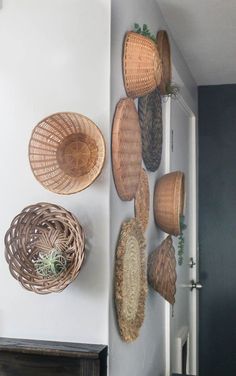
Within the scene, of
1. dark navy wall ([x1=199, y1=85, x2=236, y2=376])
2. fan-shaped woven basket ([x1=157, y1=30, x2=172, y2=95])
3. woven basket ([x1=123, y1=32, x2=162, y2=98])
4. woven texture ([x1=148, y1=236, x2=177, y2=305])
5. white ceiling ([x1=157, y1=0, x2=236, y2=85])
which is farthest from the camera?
dark navy wall ([x1=199, y1=85, x2=236, y2=376])

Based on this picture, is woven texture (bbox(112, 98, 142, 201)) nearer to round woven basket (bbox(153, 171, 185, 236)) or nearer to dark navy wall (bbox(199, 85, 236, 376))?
round woven basket (bbox(153, 171, 185, 236))

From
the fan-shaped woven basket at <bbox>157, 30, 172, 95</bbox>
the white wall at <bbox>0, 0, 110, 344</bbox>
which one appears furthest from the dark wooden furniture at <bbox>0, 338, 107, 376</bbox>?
the fan-shaped woven basket at <bbox>157, 30, 172, 95</bbox>

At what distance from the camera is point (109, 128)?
1.42 metres

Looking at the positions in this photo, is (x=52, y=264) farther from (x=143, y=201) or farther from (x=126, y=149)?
(x=143, y=201)

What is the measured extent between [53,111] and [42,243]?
436 mm

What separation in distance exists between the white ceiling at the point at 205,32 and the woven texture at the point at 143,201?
859mm

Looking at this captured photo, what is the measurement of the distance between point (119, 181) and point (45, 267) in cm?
36

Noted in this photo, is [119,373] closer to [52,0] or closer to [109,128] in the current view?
[109,128]

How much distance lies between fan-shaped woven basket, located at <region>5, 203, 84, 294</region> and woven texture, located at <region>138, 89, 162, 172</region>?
1.91ft

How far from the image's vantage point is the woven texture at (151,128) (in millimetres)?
1800

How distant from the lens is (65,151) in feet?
4.64

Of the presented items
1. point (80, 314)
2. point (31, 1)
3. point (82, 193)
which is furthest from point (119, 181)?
point (31, 1)

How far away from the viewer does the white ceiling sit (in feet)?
6.86

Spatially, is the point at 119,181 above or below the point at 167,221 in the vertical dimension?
above
